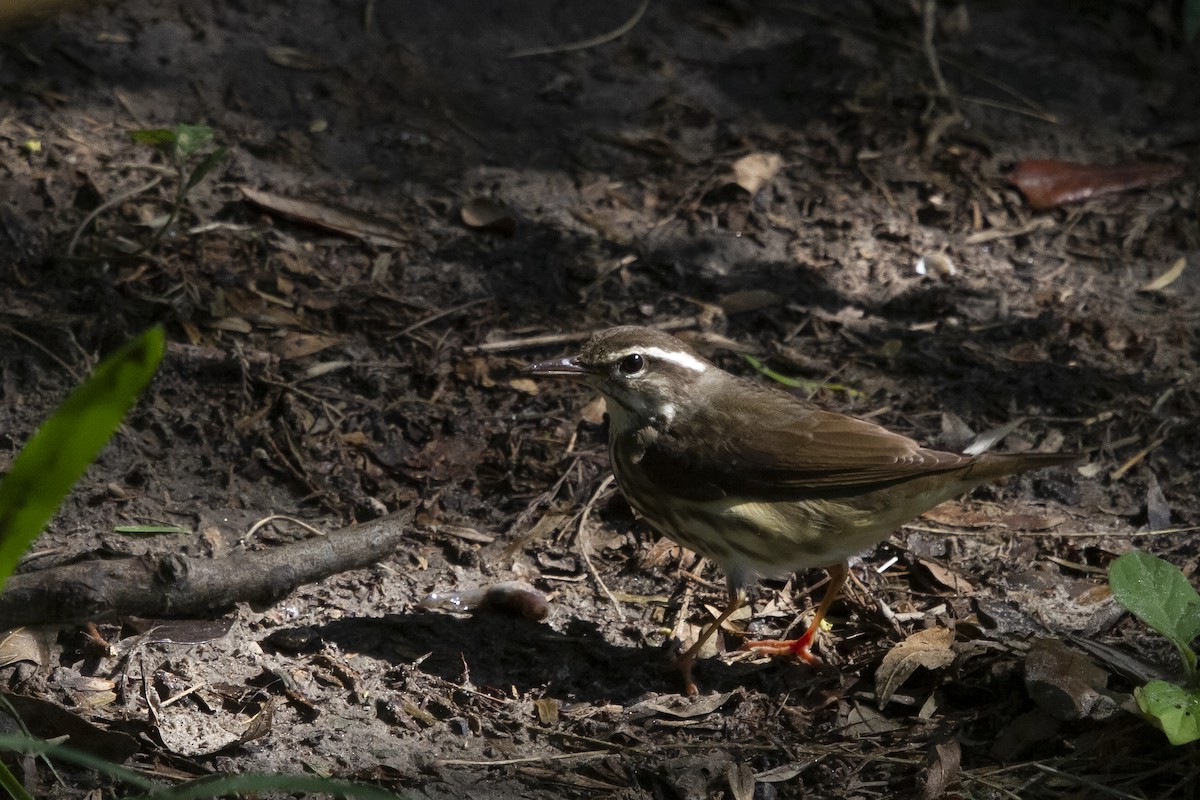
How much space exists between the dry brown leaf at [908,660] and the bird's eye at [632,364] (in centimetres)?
152

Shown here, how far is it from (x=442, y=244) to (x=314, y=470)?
178 cm

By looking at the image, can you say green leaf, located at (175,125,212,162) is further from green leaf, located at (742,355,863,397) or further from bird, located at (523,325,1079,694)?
green leaf, located at (742,355,863,397)

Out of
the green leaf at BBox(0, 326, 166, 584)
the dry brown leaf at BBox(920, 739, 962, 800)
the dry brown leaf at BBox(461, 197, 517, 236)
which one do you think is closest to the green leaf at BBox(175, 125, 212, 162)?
the dry brown leaf at BBox(461, 197, 517, 236)

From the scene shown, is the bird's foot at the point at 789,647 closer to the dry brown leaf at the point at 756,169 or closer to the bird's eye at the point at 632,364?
the bird's eye at the point at 632,364

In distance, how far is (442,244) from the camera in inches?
272

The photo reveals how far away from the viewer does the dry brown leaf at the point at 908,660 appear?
476 centimetres

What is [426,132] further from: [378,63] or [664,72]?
[664,72]

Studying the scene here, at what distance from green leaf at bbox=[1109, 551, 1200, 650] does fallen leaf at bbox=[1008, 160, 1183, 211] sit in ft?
12.9

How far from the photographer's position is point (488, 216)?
23.0ft

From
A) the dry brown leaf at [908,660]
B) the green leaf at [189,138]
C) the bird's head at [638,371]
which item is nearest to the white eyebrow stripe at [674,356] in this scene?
the bird's head at [638,371]

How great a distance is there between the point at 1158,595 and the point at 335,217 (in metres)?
4.54

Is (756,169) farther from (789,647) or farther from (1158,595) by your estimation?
(1158,595)

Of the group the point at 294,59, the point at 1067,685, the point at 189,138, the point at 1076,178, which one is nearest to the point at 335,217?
the point at 189,138

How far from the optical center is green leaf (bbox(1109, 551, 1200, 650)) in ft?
13.7
